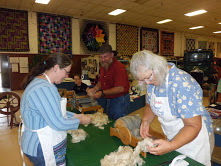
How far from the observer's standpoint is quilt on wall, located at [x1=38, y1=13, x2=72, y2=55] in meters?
7.75

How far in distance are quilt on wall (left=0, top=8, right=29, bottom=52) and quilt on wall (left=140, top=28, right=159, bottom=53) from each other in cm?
692

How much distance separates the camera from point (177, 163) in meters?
1.20

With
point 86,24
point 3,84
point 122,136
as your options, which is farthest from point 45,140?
point 86,24

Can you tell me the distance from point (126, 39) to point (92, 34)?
2408 millimetres

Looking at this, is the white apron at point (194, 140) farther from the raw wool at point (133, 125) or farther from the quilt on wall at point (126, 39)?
the quilt on wall at point (126, 39)

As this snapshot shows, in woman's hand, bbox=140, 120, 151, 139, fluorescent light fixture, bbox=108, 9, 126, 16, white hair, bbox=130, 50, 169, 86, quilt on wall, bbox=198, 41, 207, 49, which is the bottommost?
woman's hand, bbox=140, 120, 151, 139

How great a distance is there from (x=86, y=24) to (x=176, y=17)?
15.8ft

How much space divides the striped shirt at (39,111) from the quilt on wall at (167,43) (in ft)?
40.0

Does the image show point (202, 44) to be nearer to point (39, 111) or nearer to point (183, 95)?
point (183, 95)

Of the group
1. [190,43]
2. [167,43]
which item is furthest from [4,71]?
[190,43]

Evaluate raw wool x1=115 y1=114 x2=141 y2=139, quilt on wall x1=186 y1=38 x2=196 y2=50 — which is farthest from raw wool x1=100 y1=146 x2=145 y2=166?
quilt on wall x1=186 y1=38 x2=196 y2=50

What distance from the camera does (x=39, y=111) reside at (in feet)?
4.33

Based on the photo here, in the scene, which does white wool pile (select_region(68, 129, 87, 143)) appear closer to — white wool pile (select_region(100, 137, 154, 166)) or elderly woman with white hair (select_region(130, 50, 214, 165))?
white wool pile (select_region(100, 137, 154, 166))

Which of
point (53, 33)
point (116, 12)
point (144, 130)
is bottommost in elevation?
point (144, 130)
